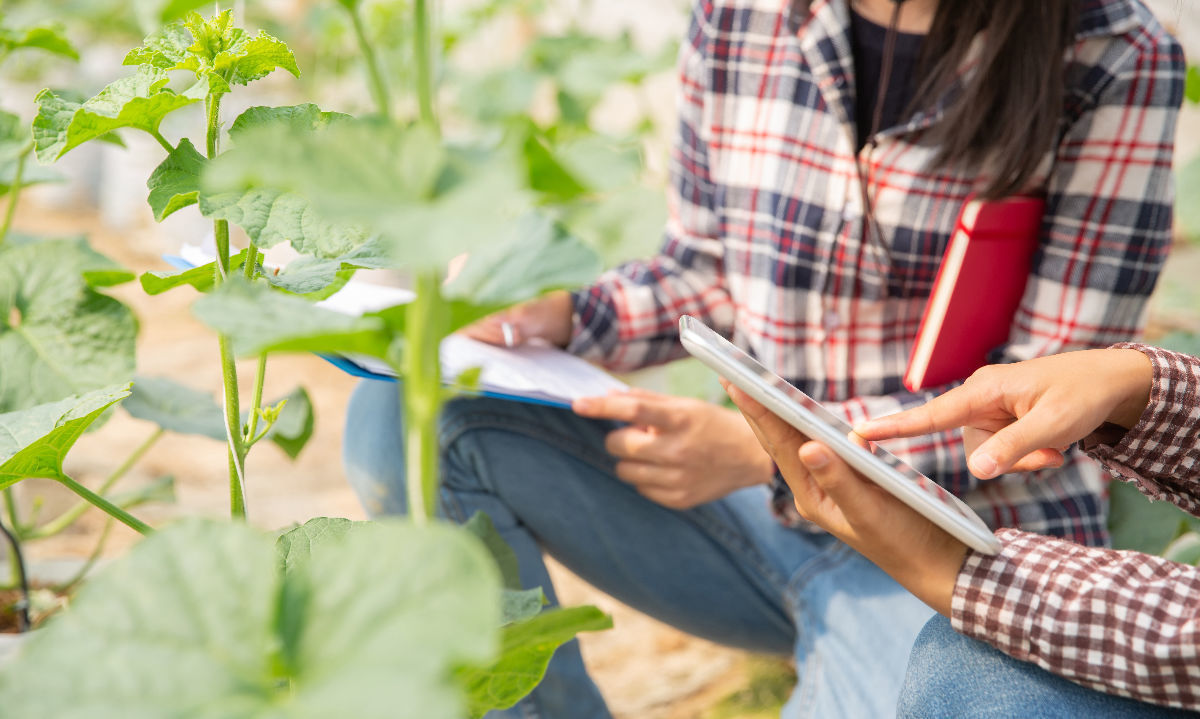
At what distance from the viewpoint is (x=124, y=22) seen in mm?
3305

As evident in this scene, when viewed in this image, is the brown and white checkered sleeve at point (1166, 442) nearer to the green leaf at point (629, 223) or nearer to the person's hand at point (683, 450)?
the person's hand at point (683, 450)

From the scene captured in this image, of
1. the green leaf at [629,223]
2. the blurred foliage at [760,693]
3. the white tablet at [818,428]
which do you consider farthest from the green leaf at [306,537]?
the green leaf at [629,223]

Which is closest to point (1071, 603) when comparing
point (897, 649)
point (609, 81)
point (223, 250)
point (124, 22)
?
point (897, 649)

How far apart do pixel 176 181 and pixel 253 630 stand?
30 centimetres

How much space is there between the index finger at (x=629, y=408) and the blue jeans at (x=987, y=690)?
29cm

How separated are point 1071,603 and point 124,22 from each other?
3.54m

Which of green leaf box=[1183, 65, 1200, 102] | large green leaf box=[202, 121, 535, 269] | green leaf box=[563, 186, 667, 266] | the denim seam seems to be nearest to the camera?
large green leaf box=[202, 121, 535, 269]

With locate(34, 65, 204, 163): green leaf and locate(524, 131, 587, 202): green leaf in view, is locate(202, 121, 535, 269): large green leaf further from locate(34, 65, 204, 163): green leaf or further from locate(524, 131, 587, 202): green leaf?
locate(34, 65, 204, 163): green leaf

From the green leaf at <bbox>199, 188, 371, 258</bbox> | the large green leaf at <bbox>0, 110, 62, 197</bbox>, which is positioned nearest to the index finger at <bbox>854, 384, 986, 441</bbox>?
the green leaf at <bbox>199, 188, 371, 258</bbox>

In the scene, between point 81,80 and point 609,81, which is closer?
point 609,81

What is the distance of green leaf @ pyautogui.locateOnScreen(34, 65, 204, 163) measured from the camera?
498 millimetres

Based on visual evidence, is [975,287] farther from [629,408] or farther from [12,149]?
[12,149]

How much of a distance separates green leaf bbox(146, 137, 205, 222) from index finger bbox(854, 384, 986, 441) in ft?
1.30

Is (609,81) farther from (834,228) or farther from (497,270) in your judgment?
(497,270)
